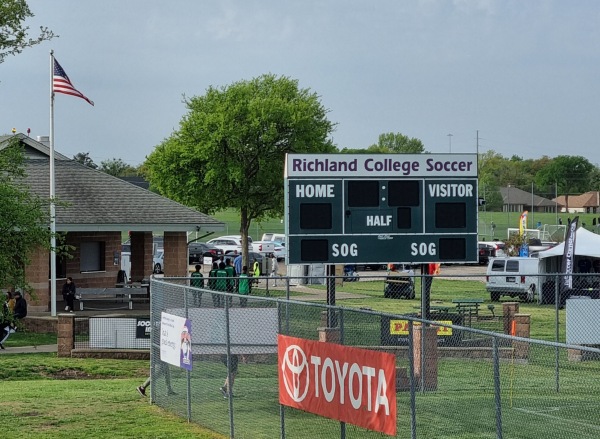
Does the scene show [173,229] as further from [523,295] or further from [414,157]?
[414,157]

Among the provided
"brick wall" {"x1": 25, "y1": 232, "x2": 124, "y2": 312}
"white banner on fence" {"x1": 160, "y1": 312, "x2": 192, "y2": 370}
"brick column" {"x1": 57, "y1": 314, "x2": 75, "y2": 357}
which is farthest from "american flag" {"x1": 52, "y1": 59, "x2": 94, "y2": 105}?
"white banner on fence" {"x1": 160, "y1": 312, "x2": 192, "y2": 370}

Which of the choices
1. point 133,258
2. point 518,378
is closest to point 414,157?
point 518,378

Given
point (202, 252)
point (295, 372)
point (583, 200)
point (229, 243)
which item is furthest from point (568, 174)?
point (295, 372)

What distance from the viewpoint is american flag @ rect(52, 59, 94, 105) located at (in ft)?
113

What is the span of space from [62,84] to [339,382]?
1014 inches

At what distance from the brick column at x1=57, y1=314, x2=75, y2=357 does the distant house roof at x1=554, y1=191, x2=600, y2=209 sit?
444 ft

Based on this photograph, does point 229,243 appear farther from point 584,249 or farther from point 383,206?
point 383,206

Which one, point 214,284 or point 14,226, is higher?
point 14,226

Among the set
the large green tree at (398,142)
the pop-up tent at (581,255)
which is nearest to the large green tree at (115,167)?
the large green tree at (398,142)

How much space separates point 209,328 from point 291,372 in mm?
3328

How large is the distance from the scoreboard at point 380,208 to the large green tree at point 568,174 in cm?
15578

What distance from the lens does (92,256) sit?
42.0 metres

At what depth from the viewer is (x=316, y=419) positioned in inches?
480

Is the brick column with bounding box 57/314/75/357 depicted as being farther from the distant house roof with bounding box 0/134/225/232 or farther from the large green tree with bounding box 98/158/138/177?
the large green tree with bounding box 98/158/138/177
